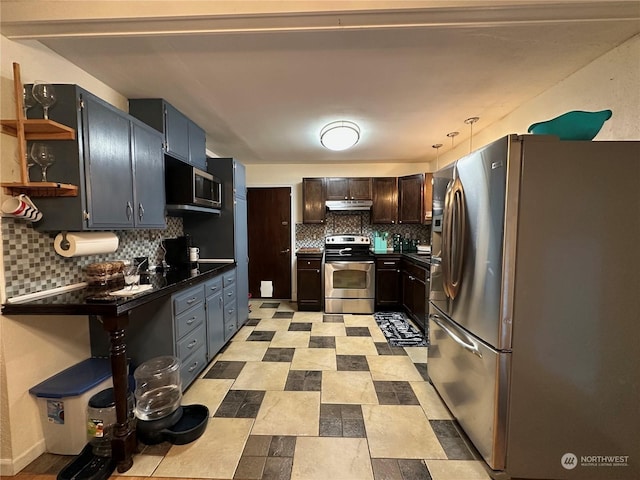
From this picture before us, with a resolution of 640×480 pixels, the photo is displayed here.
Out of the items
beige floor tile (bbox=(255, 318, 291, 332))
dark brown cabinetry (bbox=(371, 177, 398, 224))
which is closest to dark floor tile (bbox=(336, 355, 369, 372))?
beige floor tile (bbox=(255, 318, 291, 332))

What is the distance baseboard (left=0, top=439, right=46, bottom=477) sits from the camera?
1.44 metres

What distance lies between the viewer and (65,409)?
60.3 inches

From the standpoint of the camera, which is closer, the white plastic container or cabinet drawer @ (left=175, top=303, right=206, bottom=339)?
the white plastic container

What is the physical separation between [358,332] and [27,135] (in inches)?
132

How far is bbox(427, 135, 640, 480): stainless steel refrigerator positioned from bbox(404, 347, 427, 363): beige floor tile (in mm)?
1218

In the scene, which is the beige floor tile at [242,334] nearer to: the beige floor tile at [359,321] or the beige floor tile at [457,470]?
the beige floor tile at [359,321]

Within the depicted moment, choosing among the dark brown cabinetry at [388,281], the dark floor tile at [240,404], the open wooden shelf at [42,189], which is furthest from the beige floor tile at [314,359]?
the open wooden shelf at [42,189]

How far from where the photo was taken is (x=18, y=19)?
1344mm

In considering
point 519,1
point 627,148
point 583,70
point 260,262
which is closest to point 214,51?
point 519,1

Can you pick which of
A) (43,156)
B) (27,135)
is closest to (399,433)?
(43,156)

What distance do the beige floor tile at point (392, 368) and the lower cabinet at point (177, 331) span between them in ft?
5.16

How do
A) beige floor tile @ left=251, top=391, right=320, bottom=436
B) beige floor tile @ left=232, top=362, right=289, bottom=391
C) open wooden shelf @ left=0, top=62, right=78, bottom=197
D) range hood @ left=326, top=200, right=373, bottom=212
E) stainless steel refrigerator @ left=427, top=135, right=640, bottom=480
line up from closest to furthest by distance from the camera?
stainless steel refrigerator @ left=427, top=135, right=640, bottom=480
open wooden shelf @ left=0, top=62, right=78, bottom=197
beige floor tile @ left=251, top=391, right=320, bottom=436
beige floor tile @ left=232, top=362, right=289, bottom=391
range hood @ left=326, top=200, right=373, bottom=212

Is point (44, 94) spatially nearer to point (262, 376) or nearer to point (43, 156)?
point (43, 156)

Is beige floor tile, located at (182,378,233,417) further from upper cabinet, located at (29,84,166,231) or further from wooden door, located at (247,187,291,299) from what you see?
wooden door, located at (247,187,291,299)
